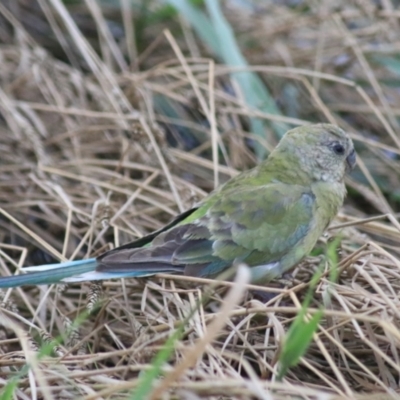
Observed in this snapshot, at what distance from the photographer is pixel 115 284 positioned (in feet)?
8.52

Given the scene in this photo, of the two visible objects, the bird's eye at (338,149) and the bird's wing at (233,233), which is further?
the bird's eye at (338,149)

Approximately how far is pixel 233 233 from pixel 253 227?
8 cm

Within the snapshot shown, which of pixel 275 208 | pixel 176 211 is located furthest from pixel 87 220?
pixel 275 208

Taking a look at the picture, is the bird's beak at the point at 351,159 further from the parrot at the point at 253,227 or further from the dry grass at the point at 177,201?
the dry grass at the point at 177,201

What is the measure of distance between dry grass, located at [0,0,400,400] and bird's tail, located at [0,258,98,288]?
0.33 ft

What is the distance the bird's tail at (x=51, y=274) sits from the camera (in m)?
2.27

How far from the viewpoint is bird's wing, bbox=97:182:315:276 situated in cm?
251

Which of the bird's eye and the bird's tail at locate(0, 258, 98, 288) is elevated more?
the bird's tail at locate(0, 258, 98, 288)

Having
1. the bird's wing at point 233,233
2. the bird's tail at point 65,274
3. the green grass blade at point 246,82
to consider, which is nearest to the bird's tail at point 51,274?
the bird's tail at point 65,274

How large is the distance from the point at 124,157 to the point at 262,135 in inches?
26.6

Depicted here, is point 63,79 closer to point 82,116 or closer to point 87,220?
point 82,116

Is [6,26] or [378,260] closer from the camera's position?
[378,260]

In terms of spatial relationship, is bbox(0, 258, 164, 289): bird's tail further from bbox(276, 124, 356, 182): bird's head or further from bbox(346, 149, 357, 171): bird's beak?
bbox(346, 149, 357, 171): bird's beak

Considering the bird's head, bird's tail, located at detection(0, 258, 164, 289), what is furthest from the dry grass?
the bird's head
